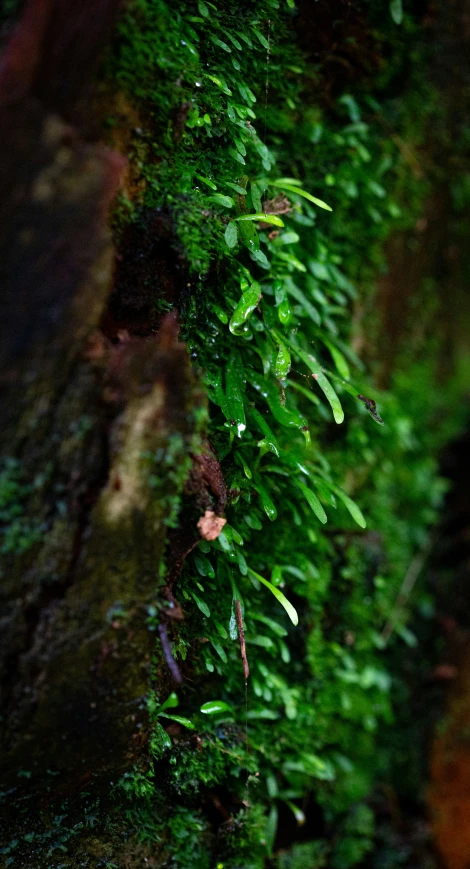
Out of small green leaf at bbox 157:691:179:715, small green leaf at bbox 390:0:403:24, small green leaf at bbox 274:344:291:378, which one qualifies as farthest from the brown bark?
small green leaf at bbox 390:0:403:24

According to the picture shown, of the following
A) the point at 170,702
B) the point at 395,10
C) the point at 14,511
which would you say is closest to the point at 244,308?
the point at 14,511

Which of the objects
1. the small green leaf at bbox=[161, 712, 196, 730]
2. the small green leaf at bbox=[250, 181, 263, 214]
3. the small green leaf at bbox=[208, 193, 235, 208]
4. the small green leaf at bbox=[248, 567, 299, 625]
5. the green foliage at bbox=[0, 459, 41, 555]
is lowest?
the small green leaf at bbox=[161, 712, 196, 730]

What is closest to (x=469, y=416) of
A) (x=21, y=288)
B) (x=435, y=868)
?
(x=435, y=868)

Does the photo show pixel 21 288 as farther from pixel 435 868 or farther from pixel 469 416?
pixel 435 868

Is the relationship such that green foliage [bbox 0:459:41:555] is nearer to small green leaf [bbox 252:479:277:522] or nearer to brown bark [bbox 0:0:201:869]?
brown bark [bbox 0:0:201:869]

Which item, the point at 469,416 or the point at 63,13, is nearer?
the point at 63,13

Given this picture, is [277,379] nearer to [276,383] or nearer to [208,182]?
[276,383]

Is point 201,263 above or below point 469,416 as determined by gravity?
above
